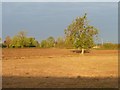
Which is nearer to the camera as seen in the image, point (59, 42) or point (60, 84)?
point (60, 84)

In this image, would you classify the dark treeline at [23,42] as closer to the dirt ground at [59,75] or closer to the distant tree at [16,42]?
the distant tree at [16,42]

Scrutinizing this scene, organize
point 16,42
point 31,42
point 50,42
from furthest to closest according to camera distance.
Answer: point 50,42, point 31,42, point 16,42

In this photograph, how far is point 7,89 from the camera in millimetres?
12477

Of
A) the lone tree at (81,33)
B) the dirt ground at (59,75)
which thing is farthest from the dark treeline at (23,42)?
the dirt ground at (59,75)

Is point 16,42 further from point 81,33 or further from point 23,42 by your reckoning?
point 81,33

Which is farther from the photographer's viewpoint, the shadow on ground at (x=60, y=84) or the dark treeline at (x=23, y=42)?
the dark treeline at (x=23, y=42)

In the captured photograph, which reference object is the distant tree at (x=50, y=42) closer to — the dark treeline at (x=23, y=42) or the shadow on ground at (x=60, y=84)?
the dark treeline at (x=23, y=42)

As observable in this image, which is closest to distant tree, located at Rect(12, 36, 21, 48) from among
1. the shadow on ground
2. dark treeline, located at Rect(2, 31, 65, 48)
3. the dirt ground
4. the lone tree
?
dark treeline, located at Rect(2, 31, 65, 48)

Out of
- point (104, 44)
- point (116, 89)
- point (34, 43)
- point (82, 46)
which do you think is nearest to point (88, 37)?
point (82, 46)

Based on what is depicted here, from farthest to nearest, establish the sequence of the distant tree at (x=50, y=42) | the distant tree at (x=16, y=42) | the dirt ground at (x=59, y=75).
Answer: the distant tree at (x=50, y=42)
the distant tree at (x=16, y=42)
the dirt ground at (x=59, y=75)

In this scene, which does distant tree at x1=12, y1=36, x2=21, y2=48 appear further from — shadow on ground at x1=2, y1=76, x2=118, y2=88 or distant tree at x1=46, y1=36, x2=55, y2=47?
shadow on ground at x1=2, y1=76, x2=118, y2=88

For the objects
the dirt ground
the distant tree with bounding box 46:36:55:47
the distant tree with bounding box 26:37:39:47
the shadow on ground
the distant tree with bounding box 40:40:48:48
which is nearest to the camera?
the shadow on ground

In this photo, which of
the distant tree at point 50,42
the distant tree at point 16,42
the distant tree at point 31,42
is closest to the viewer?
the distant tree at point 16,42

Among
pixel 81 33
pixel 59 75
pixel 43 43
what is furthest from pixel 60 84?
pixel 43 43
